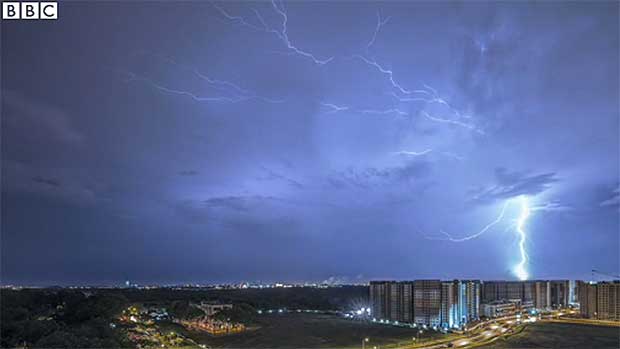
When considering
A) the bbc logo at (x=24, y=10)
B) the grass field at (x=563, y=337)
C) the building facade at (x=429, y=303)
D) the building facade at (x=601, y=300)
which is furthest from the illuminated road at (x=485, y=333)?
the bbc logo at (x=24, y=10)

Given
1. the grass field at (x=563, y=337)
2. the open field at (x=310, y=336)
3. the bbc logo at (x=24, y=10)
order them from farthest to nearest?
1. the grass field at (x=563, y=337)
2. the open field at (x=310, y=336)
3. the bbc logo at (x=24, y=10)

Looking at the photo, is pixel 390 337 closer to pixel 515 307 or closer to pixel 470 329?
pixel 470 329

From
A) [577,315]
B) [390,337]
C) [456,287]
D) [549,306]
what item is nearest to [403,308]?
[456,287]

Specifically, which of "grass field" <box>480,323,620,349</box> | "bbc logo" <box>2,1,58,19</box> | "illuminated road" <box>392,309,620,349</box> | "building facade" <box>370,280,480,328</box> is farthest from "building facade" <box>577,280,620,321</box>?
"bbc logo" <box>2,1,58,19</box>

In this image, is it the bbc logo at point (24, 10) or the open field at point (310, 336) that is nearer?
the bbc logo at point (24, 10)

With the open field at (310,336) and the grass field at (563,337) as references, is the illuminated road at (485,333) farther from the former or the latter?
the open field at (310,336)

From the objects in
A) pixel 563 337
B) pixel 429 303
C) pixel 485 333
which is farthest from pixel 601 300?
Answer: pixel 485 333

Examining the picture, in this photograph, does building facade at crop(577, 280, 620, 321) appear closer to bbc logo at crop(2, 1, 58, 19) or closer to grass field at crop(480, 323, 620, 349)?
grass field at crop(480, 323, 620, 349)
